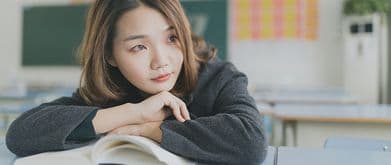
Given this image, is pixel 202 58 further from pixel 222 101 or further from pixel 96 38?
pixel 96 38

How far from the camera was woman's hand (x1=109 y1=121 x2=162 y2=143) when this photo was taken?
88 cm

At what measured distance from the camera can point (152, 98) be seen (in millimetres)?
949

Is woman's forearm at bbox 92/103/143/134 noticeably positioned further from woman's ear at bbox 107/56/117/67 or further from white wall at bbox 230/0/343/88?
white wall at bbox 230/0/343/88

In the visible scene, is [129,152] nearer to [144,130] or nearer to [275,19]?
[144,130]

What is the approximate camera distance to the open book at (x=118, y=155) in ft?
2.54

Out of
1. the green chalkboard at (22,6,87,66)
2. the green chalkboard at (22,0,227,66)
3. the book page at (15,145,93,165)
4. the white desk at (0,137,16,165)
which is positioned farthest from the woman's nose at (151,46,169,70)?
the green chalkboard at (22,6,87,66)

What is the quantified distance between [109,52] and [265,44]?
426 cm

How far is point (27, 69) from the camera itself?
5551mm

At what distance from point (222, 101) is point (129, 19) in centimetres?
30

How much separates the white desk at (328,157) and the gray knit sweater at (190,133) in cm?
7

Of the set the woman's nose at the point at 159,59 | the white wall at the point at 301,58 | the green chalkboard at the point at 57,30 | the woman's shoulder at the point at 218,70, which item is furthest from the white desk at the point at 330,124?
the green chalkboard at the point at 57,30

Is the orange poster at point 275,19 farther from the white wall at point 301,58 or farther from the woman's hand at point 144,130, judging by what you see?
the woman's hand at point 144,130

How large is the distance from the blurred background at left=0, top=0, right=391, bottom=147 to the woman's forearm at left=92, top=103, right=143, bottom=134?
3212mm

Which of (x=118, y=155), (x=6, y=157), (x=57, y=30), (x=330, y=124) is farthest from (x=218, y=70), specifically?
(x=57, y=30)
